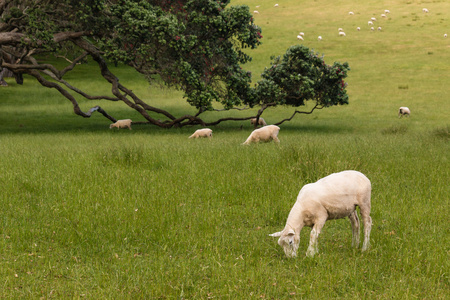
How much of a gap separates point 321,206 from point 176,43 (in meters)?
15.4

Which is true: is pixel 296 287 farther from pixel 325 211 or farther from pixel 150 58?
pixel 150 58

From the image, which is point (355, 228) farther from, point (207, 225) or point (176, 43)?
point (176, 43)

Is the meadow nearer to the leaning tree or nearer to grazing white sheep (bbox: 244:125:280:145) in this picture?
grazing white sheep (bbox: 244:125:280:145)

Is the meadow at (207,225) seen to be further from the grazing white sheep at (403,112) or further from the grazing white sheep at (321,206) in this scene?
the grazing white sheep at (403,112)

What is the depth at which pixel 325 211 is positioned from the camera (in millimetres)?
5449

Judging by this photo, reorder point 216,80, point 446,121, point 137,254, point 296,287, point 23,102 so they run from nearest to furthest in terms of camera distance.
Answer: point 296,287
point 137,254
point 216,80
point 446,121
point 23,102

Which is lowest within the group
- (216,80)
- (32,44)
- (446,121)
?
(446,121)

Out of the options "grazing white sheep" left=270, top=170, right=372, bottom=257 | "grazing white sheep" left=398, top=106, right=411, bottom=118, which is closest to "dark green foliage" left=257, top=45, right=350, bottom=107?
"grazing white sheep" left=398, top=106, right=411, bottom=118

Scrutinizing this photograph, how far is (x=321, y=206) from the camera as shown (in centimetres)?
542

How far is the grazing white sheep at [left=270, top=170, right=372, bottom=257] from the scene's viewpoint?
17.7ft

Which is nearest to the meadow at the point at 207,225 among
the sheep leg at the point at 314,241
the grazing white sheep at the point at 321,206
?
the sheep leg at the point at 314,241

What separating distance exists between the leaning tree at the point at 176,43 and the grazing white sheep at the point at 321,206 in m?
14.4

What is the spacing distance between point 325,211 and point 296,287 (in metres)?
1.18

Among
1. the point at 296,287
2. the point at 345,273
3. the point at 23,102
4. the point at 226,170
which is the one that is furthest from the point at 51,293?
the point at 23,102
